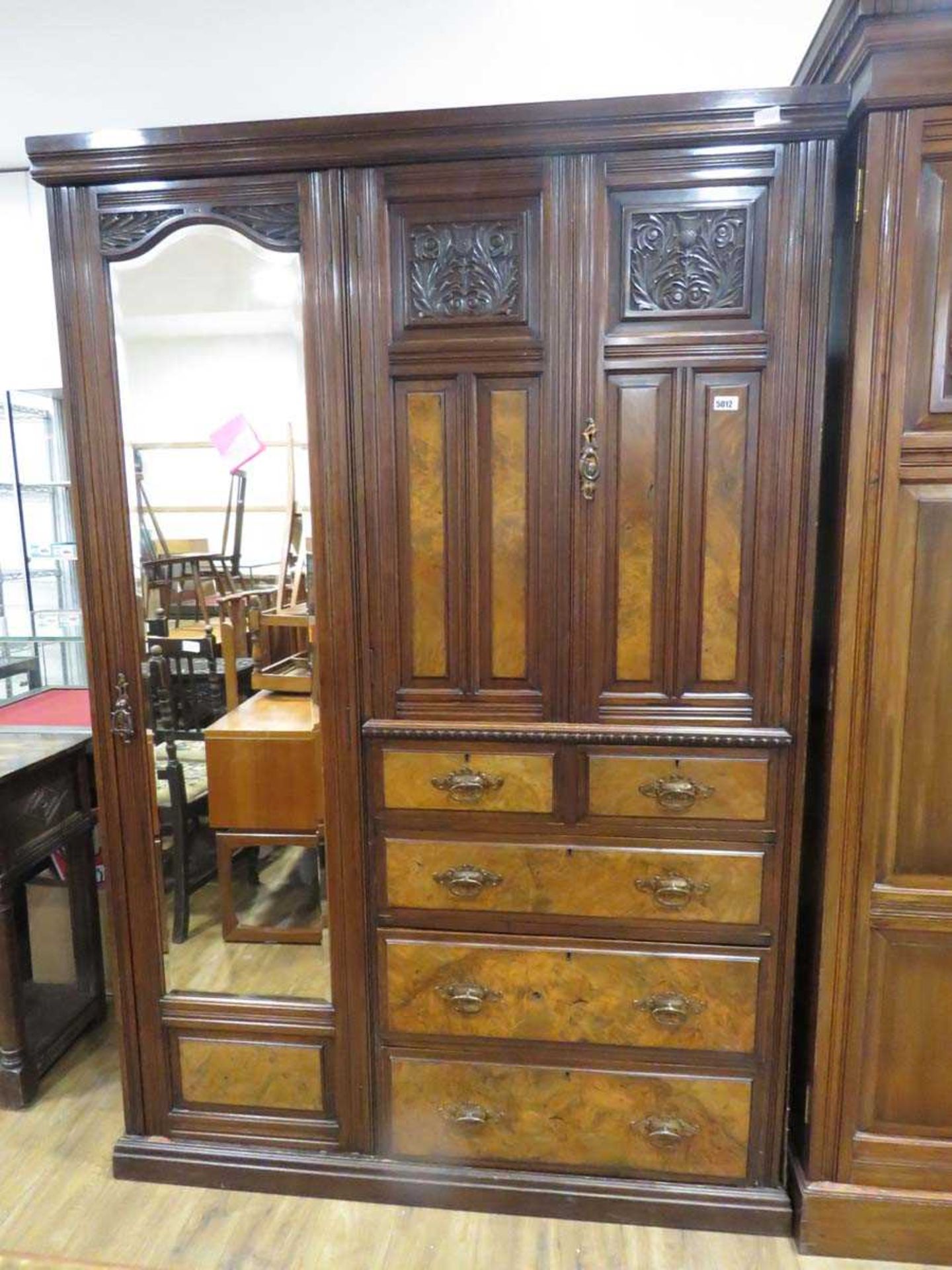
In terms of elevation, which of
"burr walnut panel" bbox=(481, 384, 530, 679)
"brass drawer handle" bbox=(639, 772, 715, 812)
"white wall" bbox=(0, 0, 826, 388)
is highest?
"white wall" bbox=(0, 0, 826, 388)

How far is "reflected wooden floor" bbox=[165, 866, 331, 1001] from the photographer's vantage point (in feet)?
5.34

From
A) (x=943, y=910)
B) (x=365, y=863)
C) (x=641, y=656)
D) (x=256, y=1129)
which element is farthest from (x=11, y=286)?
(x=943, y=910)

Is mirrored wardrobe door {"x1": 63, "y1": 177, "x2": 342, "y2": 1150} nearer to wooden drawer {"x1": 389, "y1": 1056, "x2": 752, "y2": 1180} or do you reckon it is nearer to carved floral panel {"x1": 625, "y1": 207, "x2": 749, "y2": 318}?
wooden drawer {"x1": 389, "y1": 1056, "x2": 752, "y2": 1180}

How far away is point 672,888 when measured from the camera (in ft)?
4.92

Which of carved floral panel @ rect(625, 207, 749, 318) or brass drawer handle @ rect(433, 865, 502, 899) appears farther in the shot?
brass drawer handle @ rect(433, 865, 502, 899)

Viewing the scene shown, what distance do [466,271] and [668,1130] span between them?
173 centimetres

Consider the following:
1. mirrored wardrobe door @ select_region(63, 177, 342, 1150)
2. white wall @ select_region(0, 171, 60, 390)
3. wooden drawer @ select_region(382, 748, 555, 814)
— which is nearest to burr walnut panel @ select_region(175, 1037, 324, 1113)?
mirrored wardrobe door @ select_region(63, 177, 342, 1150)

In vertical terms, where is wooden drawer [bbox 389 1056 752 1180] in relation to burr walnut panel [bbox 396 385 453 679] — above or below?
below

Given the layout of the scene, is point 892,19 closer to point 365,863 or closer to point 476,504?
point 476,504

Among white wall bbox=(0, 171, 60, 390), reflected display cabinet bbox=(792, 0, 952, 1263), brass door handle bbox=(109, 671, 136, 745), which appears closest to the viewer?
reflected display cabinet bbox=(792, 0, 952, 1263)

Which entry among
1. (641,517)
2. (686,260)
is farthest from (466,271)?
(641,517)

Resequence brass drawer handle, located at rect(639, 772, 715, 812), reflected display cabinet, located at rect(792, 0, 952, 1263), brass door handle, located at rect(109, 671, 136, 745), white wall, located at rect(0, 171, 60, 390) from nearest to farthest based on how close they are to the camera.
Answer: reflected display cabinet, located at rect(792, 0, 952, 1263), brass drawer handle, located at rect(639, 772, 715, 812), brass door handle, located at rect(109, 671, 136, 745), white wall, located at rect(0, 171, 60, 390)

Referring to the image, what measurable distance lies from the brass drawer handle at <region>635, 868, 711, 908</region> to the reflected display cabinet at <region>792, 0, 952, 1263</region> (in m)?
0.23

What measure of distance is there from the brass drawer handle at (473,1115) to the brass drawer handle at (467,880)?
0.45 meters
